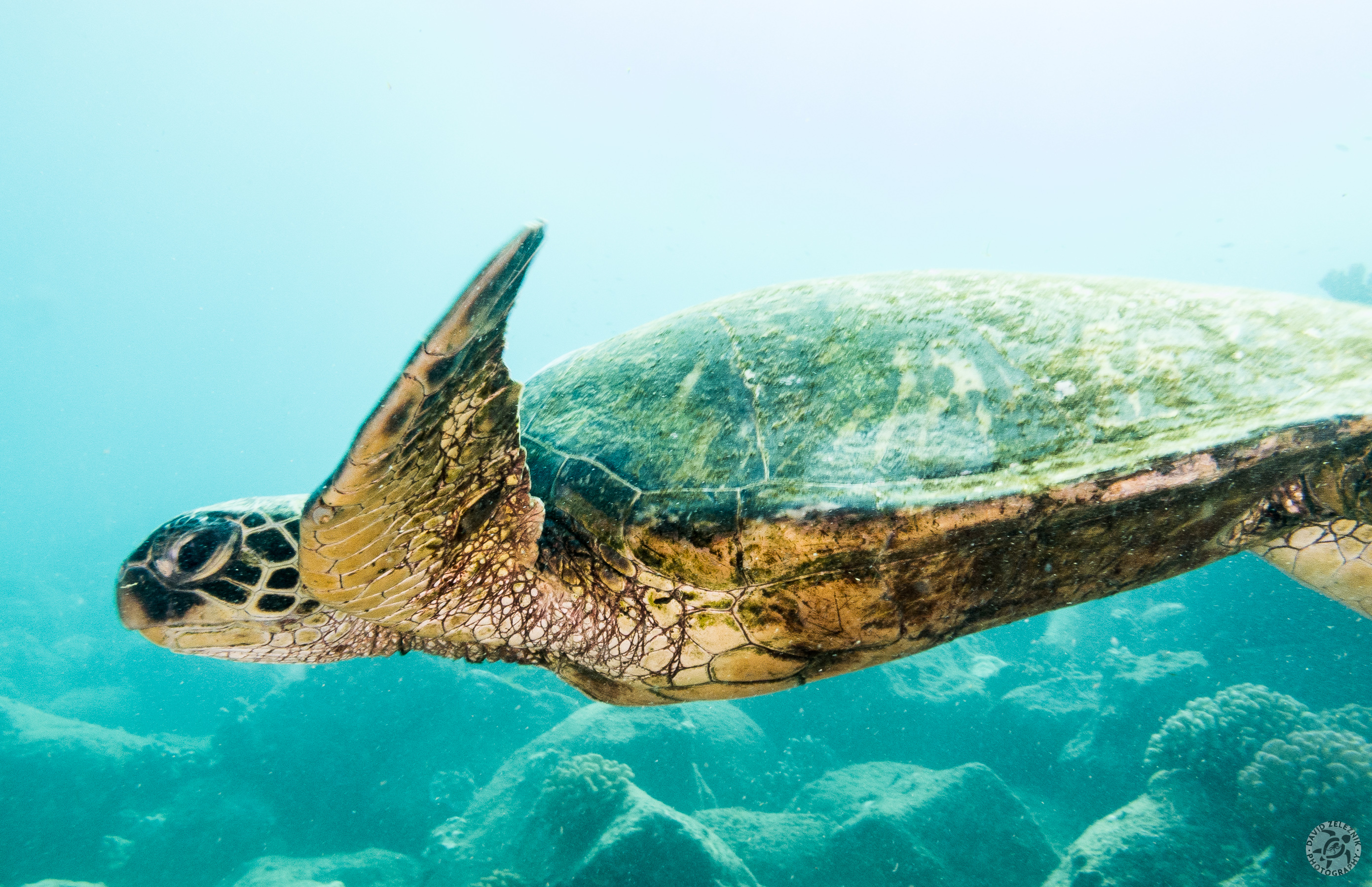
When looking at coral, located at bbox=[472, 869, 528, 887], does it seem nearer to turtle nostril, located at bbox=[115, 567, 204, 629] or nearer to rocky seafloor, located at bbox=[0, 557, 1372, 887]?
rocky seafloor, located at bbox=[0, 557, 1372, 887]

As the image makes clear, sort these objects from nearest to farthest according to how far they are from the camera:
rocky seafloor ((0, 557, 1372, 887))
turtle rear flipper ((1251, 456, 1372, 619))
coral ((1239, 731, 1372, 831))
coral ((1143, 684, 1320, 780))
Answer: turtle rear flipper ((1251, 456, 1372, 619)) → coral ((1239, 731, 1372, 831)) → rocky seafloor ((0, 557, 1372, 887)) → coral ((1143, 684, 1320, 780))

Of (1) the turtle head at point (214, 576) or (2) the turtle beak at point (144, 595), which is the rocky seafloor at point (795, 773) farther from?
(2) the turtle beak at point (144, 595)

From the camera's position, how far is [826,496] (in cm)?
177

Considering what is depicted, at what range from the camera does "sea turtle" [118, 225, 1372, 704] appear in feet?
5.54

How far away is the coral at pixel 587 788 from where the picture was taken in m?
6.84

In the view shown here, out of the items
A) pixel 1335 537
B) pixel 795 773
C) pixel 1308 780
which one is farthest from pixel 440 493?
pixel 795 773

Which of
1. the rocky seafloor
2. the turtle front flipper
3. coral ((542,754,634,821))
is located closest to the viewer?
the turtle front flipper

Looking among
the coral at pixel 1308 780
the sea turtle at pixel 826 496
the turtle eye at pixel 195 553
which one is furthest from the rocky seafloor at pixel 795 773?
the turtle eye at pixel 195 553

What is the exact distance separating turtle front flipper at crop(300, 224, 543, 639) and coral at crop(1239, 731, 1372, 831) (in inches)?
314

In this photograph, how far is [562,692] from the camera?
11984 millimetres

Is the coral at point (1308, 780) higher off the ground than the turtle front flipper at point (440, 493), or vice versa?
the turtle front flipper at point (440, 493)

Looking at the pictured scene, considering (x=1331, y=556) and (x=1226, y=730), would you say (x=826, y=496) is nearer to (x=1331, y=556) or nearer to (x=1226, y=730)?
(x=1331, y=556)

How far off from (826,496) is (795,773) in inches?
366

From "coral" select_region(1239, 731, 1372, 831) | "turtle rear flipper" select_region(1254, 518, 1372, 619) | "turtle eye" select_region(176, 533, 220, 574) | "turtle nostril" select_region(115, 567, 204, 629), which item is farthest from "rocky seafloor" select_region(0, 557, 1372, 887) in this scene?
"turtle eye" select_region(176, 533, 220, 574)
